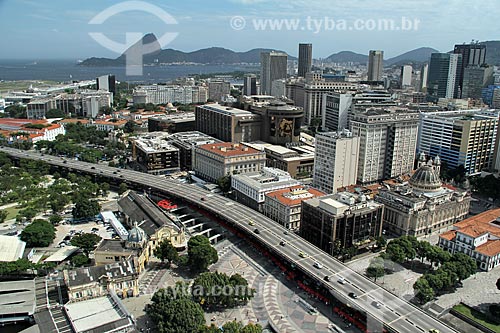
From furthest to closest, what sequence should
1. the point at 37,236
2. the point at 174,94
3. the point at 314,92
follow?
the point at 174,94 → the point at 314,92 → the point at 37,236

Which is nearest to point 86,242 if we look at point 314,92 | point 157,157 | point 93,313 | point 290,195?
point 93,313

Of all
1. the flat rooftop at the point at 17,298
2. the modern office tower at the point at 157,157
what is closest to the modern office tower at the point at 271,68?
the modern office tower at the point at 157,157

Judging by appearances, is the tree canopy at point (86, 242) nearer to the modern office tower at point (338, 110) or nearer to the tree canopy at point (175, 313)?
the tree canopy at point (175, 313)

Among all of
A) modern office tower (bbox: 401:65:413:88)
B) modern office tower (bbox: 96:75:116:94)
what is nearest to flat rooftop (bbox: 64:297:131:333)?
modern office tower (bbox: 96:75:116:94)

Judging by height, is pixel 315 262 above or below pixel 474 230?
below

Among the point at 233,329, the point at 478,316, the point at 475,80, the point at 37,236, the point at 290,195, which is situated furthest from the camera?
the point at 475,80

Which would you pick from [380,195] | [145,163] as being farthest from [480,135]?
[145,163]

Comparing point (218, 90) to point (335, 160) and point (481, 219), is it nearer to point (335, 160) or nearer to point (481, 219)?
point (335, 160)
